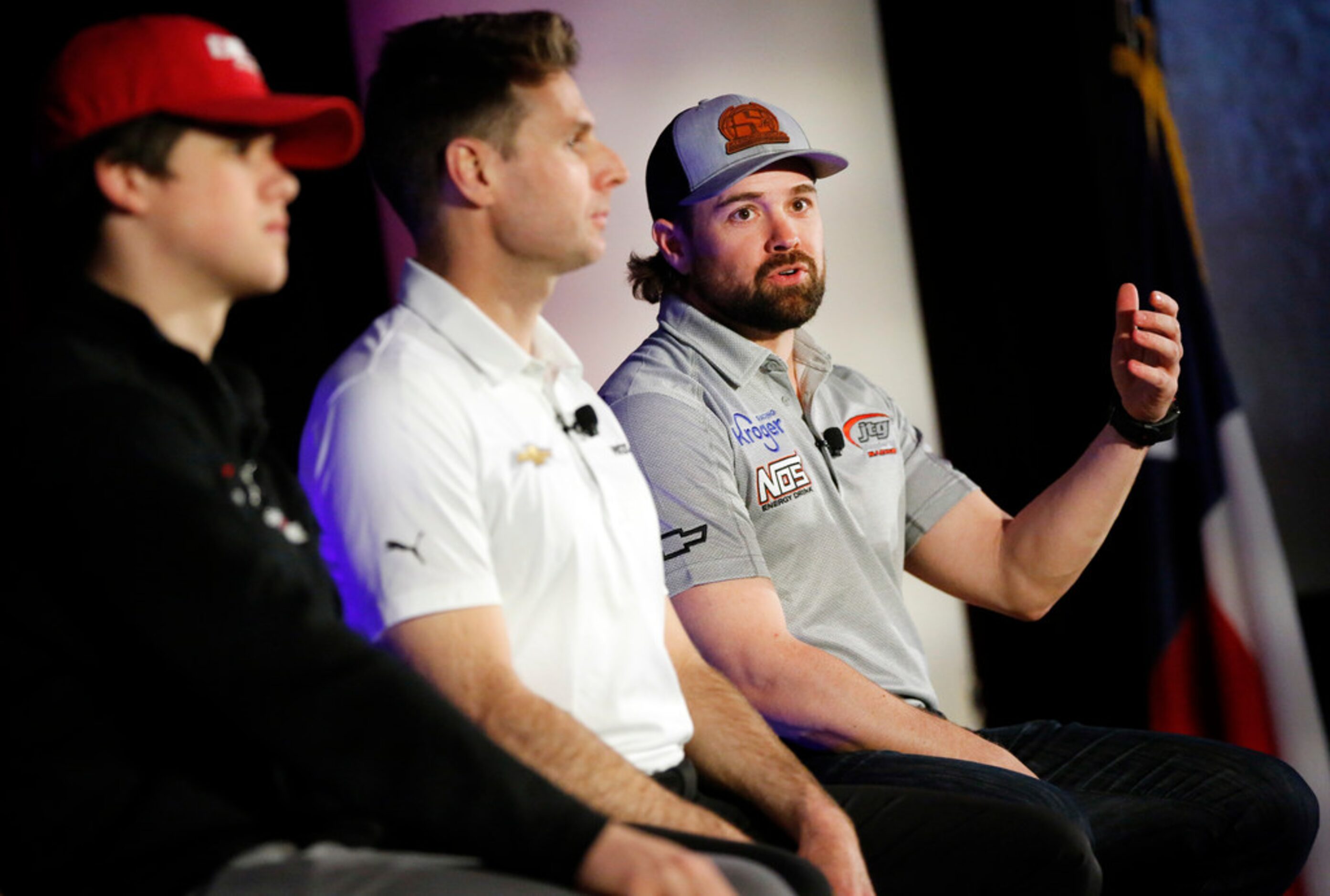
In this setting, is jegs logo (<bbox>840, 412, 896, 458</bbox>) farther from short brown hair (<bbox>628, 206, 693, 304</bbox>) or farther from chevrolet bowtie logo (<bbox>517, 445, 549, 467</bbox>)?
chevrolet bowtie logo (<bbox>517, 445, 549, 467</bbox>)

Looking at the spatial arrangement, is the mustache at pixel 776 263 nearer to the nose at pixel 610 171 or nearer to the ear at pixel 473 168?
the nose at pixel 610 171

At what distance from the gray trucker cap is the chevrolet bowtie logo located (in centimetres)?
81

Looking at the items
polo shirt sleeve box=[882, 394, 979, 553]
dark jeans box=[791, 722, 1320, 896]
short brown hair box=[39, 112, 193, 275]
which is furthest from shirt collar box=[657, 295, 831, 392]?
short brown hair box=[39, 112, 193, 275]

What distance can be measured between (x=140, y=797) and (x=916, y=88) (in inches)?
101

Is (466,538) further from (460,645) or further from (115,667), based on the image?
(115,667)

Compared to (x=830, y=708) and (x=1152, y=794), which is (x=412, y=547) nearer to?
(x=830, y=708)

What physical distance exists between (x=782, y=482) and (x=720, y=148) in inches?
22.0

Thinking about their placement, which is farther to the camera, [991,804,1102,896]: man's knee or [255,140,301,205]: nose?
[991,804,1102,896]: man's knee

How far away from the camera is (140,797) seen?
939 millimetres

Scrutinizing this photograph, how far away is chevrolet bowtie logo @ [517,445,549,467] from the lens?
134 centimetres

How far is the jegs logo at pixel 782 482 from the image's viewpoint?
1.85 m

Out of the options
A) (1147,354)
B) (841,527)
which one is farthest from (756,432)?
(1147,354)

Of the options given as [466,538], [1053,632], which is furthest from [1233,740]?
[466,538]

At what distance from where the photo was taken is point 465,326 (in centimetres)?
140
